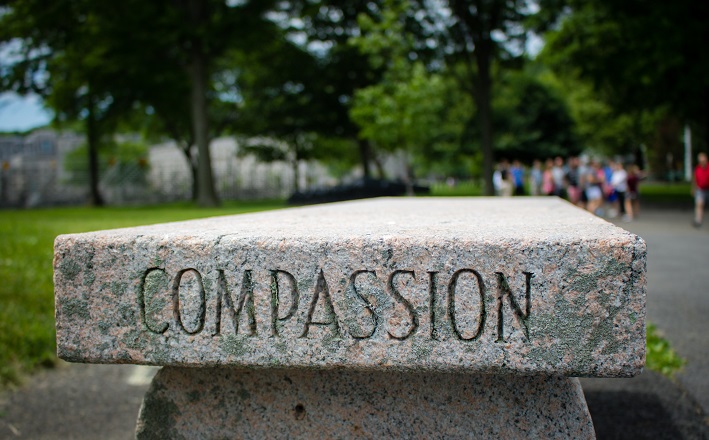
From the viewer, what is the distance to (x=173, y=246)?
1.81 meters

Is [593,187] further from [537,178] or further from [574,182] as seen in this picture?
[537,178]

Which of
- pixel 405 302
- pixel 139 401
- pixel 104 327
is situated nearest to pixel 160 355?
pixel 104 327

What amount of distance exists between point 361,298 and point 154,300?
0.62m

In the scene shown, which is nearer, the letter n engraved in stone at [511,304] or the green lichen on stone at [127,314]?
the letter n engraved in stone at [511,304]

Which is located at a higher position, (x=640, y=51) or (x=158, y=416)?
(x=640, y=51)

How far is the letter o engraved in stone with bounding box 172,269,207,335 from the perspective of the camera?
5.94 ft

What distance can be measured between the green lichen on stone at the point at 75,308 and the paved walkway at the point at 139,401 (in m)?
1.48

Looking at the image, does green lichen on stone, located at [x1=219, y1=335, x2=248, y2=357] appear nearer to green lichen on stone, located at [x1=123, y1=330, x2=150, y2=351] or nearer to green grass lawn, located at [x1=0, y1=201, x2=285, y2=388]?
green lichen on stone, located at [x1=123, y1=330, x2=150, y2=351]

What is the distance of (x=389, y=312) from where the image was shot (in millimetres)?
1722

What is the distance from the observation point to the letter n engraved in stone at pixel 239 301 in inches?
70.2

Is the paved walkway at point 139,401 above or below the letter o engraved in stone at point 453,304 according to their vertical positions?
below

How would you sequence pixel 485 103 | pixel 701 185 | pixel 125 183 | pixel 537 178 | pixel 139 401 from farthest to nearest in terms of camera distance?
pixel 125 183
pixel 537 178
pixel 485 103
pixel 701 185
pixel 139 401

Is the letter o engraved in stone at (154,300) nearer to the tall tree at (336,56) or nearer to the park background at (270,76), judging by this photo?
the park background at (270,76)

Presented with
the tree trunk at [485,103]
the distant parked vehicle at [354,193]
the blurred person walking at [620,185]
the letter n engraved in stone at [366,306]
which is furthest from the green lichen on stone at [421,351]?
the distant parked vehicle at [354,193]
